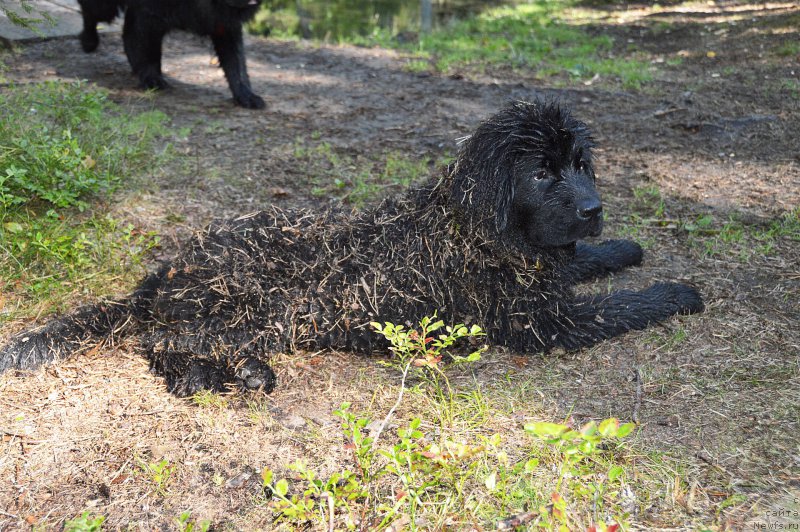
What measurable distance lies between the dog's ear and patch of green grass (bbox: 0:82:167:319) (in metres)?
2.61

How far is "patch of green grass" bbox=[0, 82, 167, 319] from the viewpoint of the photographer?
4473 mm

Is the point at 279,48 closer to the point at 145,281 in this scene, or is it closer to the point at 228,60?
the point at 228,60

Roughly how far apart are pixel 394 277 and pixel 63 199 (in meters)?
2.76

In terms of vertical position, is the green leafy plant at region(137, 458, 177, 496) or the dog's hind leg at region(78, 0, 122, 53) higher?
the dog's hind leg at region(78, 0, 122, 53)

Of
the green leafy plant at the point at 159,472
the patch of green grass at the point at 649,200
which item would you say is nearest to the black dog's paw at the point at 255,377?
the green leafy plant at the point at 159,472

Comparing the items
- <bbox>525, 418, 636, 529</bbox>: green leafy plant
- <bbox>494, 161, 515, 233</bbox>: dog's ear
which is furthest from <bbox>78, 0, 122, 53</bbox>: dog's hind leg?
<bbox>525, 418, 636, 529</bbox>: green leafy plant

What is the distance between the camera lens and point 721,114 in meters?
7.20

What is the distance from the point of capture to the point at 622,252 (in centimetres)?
479

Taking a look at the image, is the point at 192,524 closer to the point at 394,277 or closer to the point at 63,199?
the point at 394,277

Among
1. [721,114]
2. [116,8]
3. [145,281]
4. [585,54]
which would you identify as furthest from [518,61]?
[145,281]

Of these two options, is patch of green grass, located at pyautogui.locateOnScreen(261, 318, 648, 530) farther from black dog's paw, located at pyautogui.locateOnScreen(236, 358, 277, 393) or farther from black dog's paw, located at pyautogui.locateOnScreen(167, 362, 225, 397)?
black dog's paw, located at pyautogui.locateOnScreen(167, 362, 225, 397)

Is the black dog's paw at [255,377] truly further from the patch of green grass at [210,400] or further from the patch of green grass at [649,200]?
the patch of green grass at [649,200]

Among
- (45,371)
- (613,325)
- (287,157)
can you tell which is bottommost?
(45,371)

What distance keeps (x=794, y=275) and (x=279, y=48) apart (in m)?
8.40
